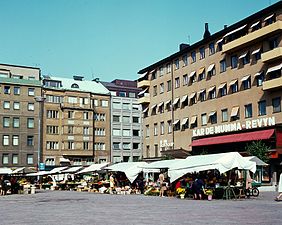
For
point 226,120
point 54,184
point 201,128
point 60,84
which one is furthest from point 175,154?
point 60,84

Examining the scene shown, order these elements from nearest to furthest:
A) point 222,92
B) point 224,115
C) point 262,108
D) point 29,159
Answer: point 262,108, point 224,115, point 222,92, point 29,159

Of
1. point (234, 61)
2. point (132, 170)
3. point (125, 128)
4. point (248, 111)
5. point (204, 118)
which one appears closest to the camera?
point (132, 170)

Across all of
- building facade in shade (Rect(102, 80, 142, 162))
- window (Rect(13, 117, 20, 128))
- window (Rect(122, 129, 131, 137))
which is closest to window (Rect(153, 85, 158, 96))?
building facade in shade (Rect(102, 80, 142, 162))

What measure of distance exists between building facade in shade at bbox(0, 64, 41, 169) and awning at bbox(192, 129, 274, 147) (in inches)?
1439

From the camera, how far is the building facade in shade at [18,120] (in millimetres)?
83938

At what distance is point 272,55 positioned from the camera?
4672cm

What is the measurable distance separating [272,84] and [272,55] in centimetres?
276

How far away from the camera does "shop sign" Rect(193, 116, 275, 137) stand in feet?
157

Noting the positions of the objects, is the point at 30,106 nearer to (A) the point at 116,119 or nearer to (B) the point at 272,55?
(A) the point at 116,119

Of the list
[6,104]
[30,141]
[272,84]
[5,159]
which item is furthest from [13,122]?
[272,84]

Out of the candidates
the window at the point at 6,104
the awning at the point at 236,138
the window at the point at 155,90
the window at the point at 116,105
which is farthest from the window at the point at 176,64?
the window at the point at 6,104

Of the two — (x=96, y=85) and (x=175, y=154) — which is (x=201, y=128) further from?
(x=96, y=85)

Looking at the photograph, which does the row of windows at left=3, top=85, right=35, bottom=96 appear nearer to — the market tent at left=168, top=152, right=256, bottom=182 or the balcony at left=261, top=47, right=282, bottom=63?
the balcony at left=261, top=47, right=282, bottom=63

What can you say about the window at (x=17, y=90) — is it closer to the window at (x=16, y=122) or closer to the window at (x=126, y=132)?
the window at (x=16, y=122)
